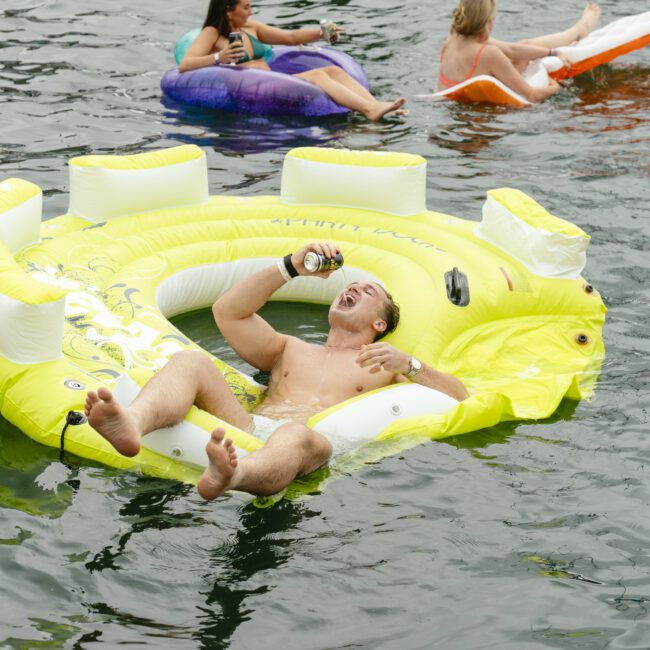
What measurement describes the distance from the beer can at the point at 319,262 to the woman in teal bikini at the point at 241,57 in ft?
13.8

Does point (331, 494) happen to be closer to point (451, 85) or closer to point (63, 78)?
point (451, 85)

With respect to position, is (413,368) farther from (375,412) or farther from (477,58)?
(477,58)

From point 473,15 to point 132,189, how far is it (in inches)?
161

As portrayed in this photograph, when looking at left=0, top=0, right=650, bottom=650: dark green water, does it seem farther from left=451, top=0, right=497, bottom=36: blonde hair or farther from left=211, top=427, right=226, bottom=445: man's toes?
left=451, top=0, right=497, bottom=36: blonde hair

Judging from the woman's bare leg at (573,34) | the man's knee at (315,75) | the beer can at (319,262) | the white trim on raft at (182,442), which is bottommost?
the white trim on raft at (182,442)

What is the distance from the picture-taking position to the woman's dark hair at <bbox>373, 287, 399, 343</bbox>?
5.80 meters

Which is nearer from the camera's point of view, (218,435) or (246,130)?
(218,435)

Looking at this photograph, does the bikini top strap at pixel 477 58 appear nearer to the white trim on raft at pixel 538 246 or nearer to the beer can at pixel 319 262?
the white trim on raft at pixel 538 246

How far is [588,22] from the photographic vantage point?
35.6 ft

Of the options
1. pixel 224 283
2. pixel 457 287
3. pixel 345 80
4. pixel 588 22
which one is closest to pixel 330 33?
pixel 345 80

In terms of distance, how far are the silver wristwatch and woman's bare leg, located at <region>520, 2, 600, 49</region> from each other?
5.83 m

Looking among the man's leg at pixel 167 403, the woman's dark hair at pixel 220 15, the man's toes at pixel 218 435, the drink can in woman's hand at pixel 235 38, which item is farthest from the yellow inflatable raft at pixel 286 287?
the woman's dark hair at pixel 220 15

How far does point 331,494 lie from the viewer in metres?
4.84

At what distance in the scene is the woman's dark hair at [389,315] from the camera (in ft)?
19.0
